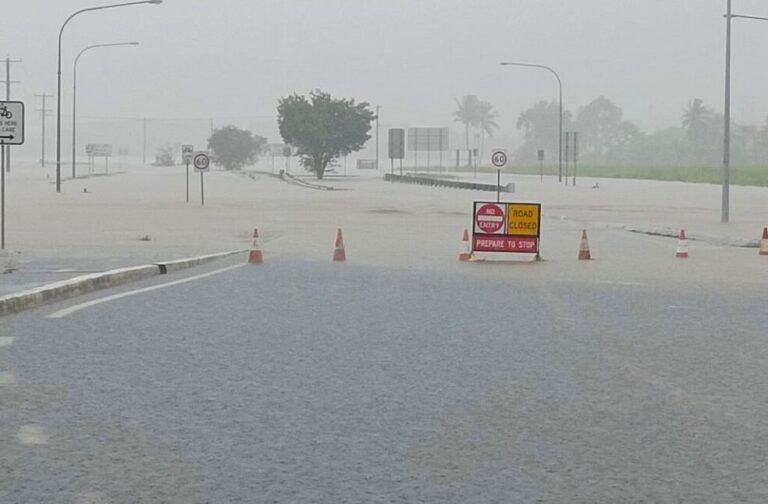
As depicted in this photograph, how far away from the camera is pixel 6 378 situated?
29.2ft

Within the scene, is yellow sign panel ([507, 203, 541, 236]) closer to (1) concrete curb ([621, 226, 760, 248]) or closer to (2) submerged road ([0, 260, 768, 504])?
(1) concrete curb ([621, 226, 760, 248])

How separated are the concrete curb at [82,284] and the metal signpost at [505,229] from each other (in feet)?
16.4

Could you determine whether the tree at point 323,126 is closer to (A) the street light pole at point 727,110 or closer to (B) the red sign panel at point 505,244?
(A) the street light pole at point 727,110

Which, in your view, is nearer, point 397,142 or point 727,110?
point 727,110

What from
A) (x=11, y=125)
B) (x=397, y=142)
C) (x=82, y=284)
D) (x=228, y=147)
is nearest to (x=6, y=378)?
(x=82, y=284)

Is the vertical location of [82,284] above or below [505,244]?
below

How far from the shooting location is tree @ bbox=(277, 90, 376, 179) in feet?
350

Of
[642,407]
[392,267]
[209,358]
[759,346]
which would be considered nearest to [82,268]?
[392,267]

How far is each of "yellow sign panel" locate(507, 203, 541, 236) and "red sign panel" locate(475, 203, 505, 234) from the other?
14cm

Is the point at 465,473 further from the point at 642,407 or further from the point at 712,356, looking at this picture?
the point at 712,356

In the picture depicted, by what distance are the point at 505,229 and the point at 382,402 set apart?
45.8 ft

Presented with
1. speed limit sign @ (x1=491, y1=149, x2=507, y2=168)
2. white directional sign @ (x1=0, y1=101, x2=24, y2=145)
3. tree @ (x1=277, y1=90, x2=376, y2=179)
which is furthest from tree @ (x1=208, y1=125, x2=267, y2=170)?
white directional sign @ (x1=0, y1=101, x2=24, y2=145)

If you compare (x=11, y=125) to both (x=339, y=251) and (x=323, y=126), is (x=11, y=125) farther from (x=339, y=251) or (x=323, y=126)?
(x=323, y=126)

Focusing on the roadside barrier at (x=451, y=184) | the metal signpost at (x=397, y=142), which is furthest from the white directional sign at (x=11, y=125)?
the metal signpost at (x=397, y=142)
